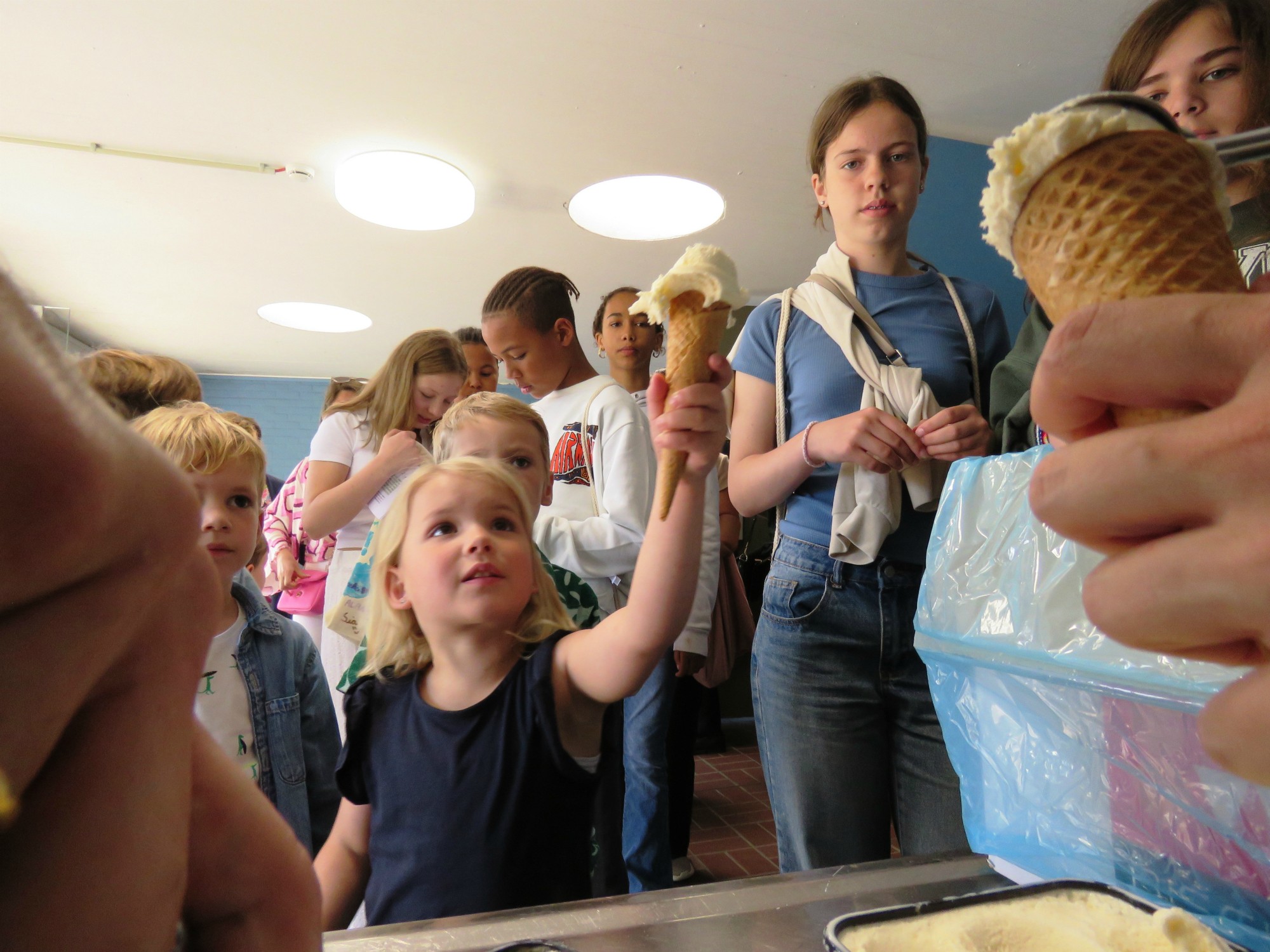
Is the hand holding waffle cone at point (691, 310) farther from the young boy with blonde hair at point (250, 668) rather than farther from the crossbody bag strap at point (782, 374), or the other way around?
the young boy with blonde hair at point (250, 668)

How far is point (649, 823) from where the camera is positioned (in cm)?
216

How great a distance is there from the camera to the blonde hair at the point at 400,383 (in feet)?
7.75

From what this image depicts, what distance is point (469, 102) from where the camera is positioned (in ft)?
11.2

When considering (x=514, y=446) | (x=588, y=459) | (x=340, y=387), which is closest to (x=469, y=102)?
(x=340, y=387)

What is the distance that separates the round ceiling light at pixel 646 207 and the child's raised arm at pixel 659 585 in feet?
9.49

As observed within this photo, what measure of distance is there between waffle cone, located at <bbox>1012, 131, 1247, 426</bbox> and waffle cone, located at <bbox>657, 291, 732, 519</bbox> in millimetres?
545

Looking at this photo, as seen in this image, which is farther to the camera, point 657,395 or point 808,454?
point 808,454

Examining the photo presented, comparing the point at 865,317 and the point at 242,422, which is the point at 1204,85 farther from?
the point at 242,422

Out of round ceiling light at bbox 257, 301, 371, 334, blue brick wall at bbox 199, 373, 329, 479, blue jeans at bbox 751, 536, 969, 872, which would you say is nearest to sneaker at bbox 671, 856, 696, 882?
blue jeans at bbox 751, 536, 969, 872

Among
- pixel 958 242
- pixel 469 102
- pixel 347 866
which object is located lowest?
pixel 347 866

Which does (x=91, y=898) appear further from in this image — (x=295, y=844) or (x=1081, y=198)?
(x=1081, y=198)

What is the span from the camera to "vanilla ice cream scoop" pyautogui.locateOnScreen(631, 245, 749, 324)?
98 cm

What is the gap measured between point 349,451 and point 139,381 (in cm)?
70

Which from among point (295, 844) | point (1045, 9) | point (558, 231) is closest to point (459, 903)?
point (295, 844)
